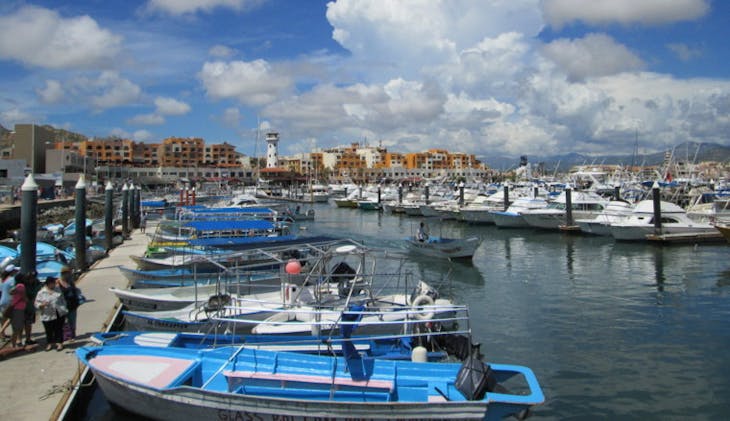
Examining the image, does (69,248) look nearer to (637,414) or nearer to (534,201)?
(637,414)

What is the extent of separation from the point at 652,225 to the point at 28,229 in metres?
41.0

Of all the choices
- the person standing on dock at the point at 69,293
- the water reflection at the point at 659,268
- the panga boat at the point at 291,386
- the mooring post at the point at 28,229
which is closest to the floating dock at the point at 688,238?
the water reflection at the point at 659,268

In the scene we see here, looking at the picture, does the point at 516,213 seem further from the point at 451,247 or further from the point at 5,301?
the point at 5,301

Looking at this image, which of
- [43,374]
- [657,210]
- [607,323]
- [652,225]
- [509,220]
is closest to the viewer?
[43,374]

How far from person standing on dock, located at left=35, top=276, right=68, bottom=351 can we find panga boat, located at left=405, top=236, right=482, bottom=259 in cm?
2379

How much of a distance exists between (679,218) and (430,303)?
3619 cm

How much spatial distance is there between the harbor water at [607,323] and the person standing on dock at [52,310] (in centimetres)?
168

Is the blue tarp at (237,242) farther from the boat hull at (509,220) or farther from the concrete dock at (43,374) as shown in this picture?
the boat hull at (509,220)

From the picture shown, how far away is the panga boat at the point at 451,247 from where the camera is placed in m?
32.7

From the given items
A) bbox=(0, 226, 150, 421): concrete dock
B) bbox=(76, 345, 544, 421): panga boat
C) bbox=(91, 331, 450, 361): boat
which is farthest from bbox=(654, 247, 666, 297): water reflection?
bbox=(0, 226, 150, 421): concrete dock

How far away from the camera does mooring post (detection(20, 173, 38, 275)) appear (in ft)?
50.3

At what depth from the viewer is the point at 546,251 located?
39.3 metres

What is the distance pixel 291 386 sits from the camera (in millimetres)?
10422

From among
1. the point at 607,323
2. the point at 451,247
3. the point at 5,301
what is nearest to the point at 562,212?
the point at 451,247
